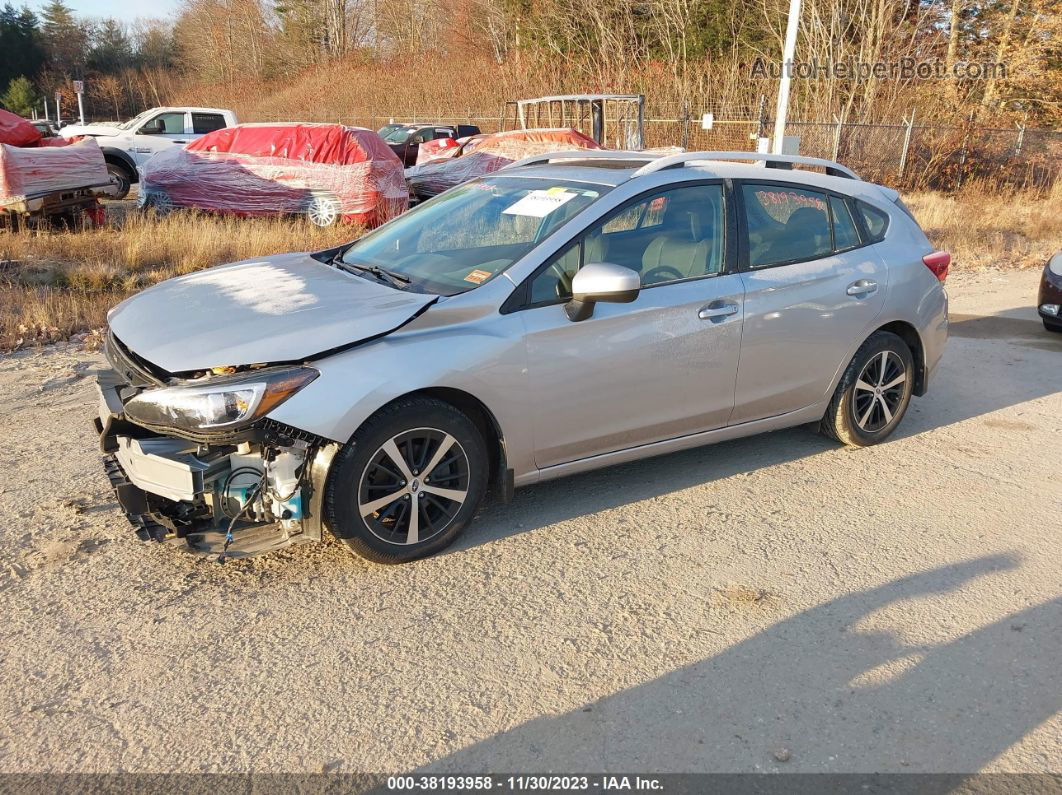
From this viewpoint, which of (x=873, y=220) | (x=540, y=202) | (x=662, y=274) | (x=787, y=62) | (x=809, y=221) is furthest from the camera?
(x=787, y=62)

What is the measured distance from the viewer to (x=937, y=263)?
5430mm

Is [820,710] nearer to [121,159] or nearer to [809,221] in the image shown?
[809,221]

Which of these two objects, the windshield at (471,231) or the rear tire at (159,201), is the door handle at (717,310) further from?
the rear tire at (159,201)

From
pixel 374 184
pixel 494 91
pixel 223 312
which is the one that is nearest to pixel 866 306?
pixel 223 312

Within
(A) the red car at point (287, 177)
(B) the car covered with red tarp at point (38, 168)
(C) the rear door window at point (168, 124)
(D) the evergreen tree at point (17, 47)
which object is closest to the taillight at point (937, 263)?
(A) the red car at point (287, 177)

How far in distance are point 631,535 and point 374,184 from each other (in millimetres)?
10129

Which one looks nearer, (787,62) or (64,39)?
(787,62)

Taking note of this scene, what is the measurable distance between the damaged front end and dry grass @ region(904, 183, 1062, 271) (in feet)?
38.0

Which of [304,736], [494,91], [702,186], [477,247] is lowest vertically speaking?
[304,736]

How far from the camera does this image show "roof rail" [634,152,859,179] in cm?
451

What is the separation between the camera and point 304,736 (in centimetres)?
275

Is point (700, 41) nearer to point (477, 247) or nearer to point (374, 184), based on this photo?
point (374, 184)

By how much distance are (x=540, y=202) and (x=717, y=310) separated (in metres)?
1.06

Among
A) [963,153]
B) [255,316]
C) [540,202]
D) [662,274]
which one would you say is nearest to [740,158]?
[662,274]
